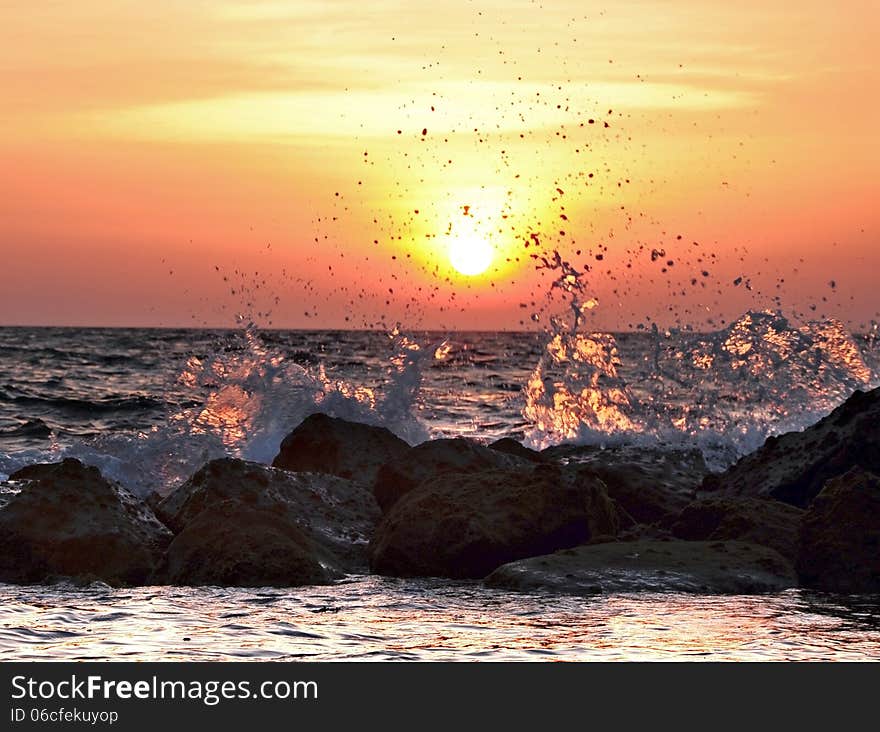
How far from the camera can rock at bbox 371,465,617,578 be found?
372 inches

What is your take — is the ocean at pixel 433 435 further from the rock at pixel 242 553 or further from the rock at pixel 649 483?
the rock at pixel 649 483

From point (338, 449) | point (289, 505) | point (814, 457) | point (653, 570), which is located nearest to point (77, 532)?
point (289, 505)

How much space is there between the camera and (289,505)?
10.6 m

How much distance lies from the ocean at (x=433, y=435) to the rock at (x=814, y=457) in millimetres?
2368

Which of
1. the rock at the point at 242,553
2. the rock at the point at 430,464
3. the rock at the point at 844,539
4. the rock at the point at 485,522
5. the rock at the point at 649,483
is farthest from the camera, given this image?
the rock at the point at 649,483

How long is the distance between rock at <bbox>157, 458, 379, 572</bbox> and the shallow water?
1.30 metres

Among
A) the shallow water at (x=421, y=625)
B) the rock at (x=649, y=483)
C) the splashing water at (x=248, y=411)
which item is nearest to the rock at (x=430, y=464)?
the rock at (x=649, y=483)

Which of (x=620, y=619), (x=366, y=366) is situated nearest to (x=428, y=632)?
(x=620, y=619)

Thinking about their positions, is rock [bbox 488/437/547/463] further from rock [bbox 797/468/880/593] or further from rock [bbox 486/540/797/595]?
rock [bbox 797/468/880/593]

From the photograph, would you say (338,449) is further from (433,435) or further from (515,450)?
(433,435)

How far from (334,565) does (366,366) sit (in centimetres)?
4705

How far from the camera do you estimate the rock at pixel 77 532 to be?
31.1 feet

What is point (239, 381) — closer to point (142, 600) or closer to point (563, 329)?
point (563, 329)

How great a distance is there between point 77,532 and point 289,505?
174cm
